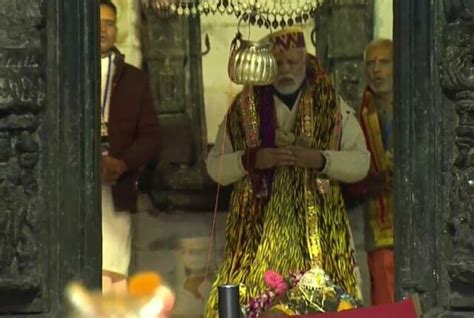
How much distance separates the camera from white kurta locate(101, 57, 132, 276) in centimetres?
507

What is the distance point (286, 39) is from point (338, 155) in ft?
1.33

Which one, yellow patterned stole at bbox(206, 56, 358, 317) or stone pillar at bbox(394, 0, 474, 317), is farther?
yellow patterned stole at bbox(206, 56, 358, 317)

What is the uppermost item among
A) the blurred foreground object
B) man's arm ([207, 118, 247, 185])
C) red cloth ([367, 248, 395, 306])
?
man's arm ([207, 118, 247, 185])

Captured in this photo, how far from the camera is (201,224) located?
537cm

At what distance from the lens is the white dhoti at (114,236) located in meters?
5.06

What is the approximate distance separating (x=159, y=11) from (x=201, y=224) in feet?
2.28

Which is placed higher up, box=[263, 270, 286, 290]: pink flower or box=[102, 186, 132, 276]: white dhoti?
box=[102, 186, 132, 276]: white dhoti

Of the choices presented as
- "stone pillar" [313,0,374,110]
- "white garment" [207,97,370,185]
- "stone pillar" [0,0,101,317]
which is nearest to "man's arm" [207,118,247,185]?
"white garment" [207,97,370,185]

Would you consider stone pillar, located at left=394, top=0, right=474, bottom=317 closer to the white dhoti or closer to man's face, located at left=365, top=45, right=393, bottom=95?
man's face, located at left=365, top=45, right=393, bottom=95

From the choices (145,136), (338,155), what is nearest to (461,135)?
(338,155)

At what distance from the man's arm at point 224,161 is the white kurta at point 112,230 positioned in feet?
1.01

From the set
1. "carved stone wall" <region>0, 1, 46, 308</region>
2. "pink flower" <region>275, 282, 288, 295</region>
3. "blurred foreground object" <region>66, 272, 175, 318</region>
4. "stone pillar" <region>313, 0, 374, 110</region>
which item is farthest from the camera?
"stone pillar" <region>313, 0, 374, 110</region>

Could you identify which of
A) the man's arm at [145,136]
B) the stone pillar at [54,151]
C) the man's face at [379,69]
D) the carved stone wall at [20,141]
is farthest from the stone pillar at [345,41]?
the carved stone wall at [20,141]

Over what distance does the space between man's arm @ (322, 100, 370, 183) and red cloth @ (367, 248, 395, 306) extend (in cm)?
25
